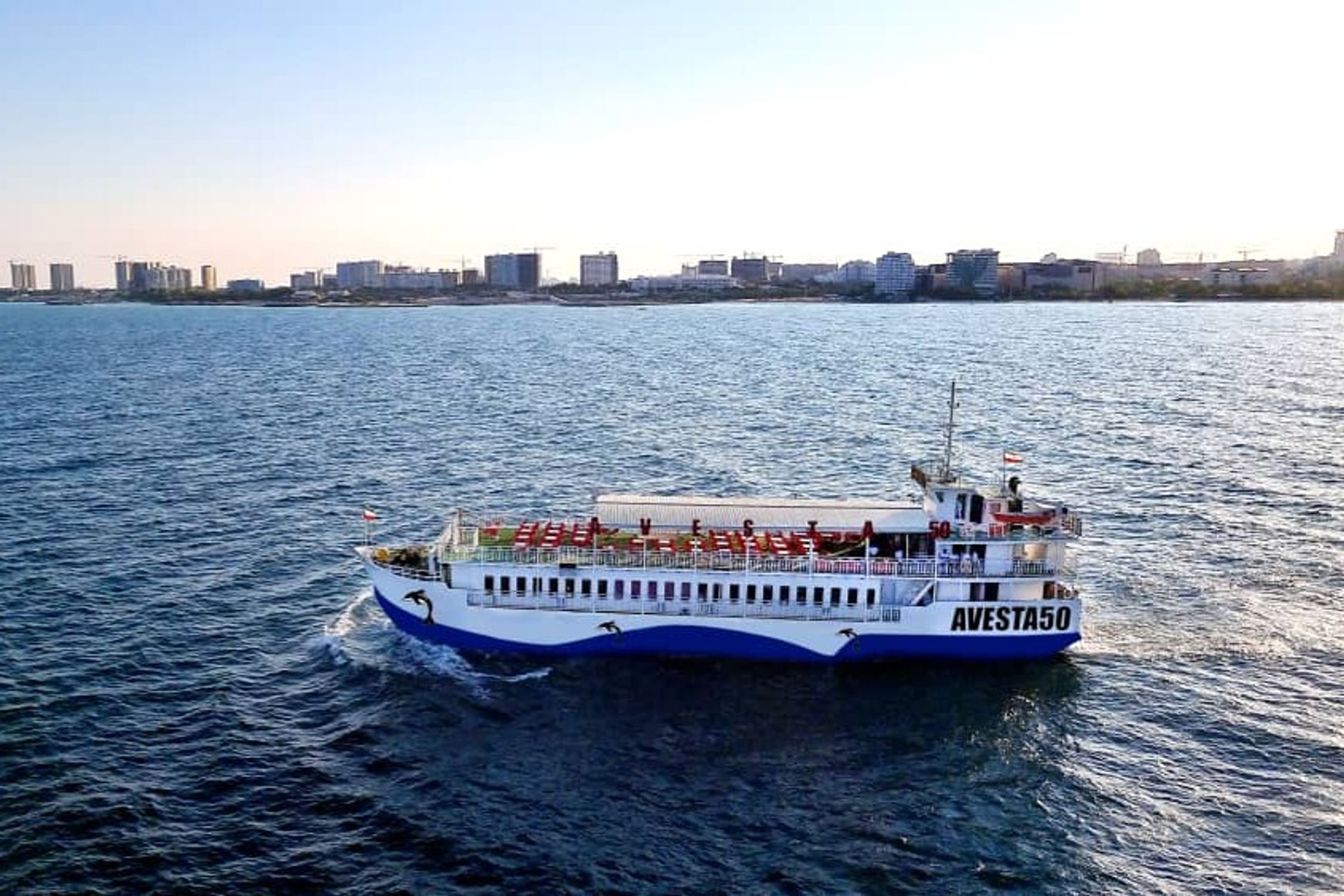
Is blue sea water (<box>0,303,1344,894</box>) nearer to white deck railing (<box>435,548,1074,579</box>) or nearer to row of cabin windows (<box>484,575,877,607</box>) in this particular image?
row of cabin windows (<box>484,575,877,607</box>)

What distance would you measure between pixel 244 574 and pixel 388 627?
1309cm

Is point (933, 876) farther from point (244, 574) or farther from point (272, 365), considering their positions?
point (272, 365)

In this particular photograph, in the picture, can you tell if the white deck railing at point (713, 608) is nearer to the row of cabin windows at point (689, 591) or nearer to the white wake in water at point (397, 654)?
the row of cabin windows at point (689, 591)

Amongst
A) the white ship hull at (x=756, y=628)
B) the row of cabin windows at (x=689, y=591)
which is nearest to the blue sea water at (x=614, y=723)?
the white ship hull at (x=756, y=628)

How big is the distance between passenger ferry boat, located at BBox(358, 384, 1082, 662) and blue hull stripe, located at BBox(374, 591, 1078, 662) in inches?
2.7

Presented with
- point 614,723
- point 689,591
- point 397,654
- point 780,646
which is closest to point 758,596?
point 780,646

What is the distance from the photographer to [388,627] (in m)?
56.7

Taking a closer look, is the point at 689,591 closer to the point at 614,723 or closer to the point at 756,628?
the point at 756,628

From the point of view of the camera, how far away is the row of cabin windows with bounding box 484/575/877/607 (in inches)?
2074

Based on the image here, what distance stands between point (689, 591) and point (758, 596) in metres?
3.54

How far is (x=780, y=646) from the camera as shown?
5234 cm

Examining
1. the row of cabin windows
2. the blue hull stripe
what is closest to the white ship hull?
the blue hull stripe

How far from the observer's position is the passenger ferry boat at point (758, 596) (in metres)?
52.3

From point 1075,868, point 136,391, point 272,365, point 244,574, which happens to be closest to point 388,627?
point 244,574
